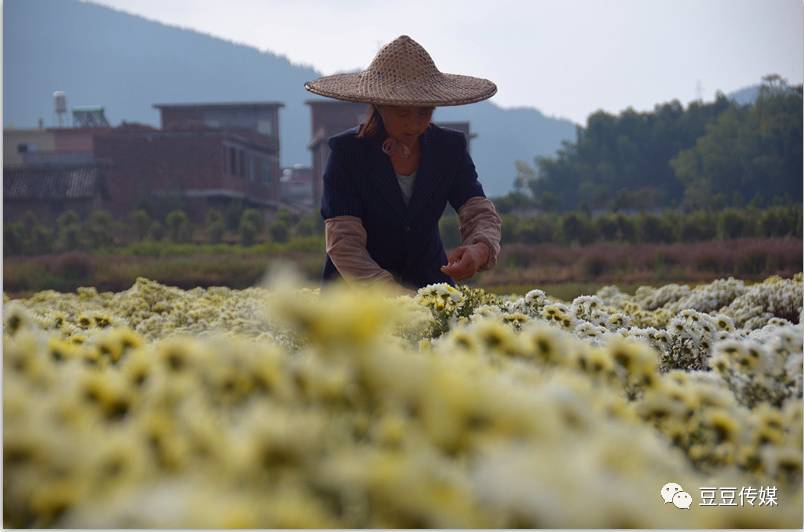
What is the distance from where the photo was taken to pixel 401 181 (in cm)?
468

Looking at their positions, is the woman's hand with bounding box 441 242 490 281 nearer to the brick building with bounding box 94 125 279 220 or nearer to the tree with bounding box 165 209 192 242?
the tree with bounding box 165 209 192 242

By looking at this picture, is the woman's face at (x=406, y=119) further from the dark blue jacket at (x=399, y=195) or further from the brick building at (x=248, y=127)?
the brick building at (x=248, y=127)

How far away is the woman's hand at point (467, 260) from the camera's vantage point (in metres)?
4.07

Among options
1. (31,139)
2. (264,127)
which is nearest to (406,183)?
(264,127)

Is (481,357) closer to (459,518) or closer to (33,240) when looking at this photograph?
(459,518)

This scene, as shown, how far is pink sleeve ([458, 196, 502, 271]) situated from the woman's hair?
53cm

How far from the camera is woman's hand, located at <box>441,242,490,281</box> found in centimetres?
407

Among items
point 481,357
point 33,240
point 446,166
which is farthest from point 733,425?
point 33,240

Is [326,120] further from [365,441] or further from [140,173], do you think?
[365,441]

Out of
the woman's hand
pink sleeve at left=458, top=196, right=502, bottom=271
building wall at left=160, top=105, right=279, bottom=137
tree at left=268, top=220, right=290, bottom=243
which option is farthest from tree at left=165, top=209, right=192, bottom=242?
the woman's hand

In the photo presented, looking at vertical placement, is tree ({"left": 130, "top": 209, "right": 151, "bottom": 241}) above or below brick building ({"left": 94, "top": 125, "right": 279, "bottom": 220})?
below

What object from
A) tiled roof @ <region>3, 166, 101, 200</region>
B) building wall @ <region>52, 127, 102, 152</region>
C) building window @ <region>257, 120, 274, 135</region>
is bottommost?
tiled roof @ <region>3, 166, 101, 200</region>

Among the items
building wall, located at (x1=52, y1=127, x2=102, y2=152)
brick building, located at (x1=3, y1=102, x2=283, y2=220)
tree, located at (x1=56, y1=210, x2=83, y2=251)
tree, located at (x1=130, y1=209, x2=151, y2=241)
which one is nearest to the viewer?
tree, located at (x1=56, y1=210, x2=83, y2=251)

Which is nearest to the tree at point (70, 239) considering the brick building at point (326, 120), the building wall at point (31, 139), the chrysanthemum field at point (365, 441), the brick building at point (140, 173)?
the brick building at point (140, 173)
